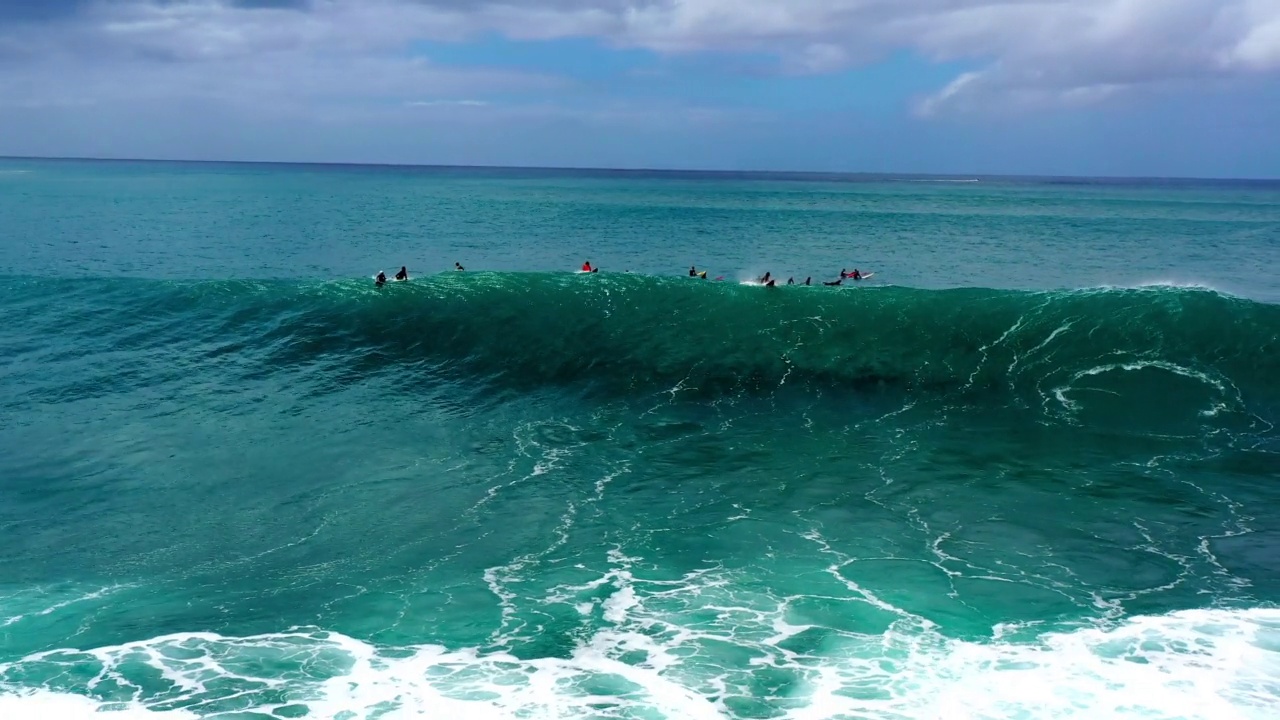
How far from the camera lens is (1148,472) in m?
22.7

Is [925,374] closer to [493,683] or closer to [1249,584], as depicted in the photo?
[1249,584]

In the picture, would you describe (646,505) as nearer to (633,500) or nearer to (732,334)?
(633,500)

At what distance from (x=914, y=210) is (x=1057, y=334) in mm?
84569

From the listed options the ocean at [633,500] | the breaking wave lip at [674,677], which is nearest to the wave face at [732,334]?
the ocean at [633,500]

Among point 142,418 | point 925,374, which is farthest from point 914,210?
point 142,418

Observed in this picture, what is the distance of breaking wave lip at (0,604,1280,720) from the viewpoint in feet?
41.4

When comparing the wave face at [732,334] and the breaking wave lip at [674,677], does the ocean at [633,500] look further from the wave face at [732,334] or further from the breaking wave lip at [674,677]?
the wave face at [732,334]

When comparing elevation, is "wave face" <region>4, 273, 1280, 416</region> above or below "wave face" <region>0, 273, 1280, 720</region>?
above

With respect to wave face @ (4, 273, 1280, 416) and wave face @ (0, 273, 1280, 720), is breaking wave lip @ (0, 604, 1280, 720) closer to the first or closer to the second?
wave face @ (0, 273, 1280, 720)

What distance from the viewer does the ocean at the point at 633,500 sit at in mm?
13555

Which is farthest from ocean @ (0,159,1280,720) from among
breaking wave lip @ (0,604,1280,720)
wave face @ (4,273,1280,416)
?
wave face @ (4,273,1280,416)

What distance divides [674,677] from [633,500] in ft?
24.6

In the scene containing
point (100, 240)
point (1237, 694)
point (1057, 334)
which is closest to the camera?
point (1237, 694)

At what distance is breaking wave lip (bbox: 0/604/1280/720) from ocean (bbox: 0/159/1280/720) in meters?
0.07
